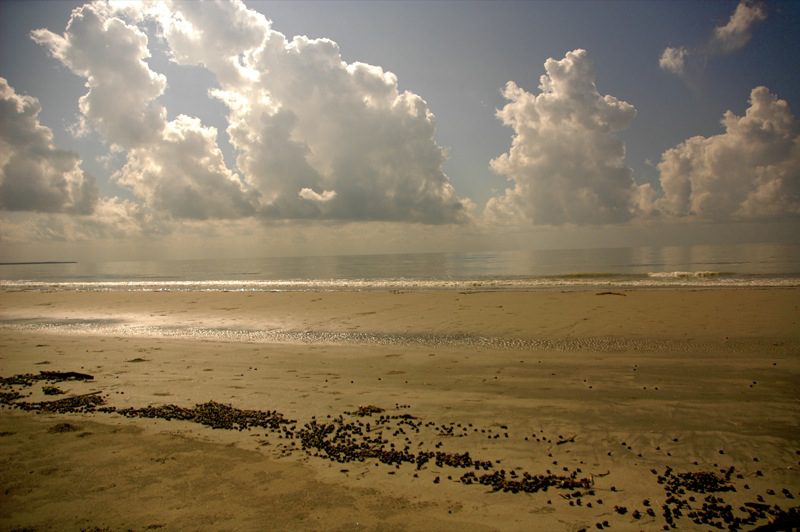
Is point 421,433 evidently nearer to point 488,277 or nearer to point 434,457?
point 434,457

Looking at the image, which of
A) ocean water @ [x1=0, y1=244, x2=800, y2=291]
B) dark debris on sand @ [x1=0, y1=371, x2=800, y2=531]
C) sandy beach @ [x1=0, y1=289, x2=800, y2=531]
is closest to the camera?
dark debris on sand @ [x1=0, y1=371, x2=800, y2=531]

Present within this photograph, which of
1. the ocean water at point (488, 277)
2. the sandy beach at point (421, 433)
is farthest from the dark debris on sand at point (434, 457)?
the ocean water at point (488, 277)

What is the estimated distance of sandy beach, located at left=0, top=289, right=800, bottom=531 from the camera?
5672 mm

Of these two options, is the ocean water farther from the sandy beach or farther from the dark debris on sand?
the dark debris on sand

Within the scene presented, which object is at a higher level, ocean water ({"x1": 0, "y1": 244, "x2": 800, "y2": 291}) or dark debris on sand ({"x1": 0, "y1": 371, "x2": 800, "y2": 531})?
ocean water ({"x1": 0, "y1": 244, "x2": 800, "y2": 291})

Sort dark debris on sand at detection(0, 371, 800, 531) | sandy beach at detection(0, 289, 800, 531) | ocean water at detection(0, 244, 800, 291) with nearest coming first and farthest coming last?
dark debris on sand at detection(0, 371, 800, 531) → sandy beach at detection(0, 289, 800, 531) → ocean water at detection(0, 244, 800, 291)

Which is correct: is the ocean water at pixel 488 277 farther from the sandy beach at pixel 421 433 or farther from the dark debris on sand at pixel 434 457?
the dark debris on sand at pixel 434 457

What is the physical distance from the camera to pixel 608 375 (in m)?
11.6

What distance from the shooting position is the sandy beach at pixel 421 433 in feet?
18.6

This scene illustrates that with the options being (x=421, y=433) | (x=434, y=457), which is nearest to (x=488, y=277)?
(x=421, y=433)

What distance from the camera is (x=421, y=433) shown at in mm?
8148

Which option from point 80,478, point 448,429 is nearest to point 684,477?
point 448,429

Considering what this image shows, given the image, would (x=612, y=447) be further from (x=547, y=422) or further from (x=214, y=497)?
(x=214, y=497)

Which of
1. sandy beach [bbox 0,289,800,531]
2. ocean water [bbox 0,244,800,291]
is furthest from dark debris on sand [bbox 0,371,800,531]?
ocean water [bbox 0,244,800,291]
